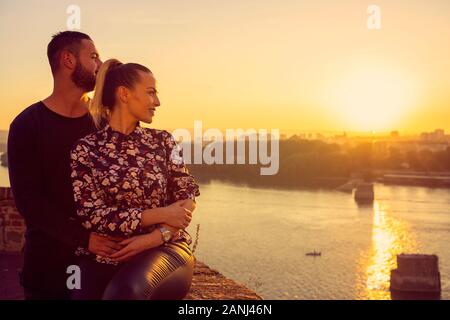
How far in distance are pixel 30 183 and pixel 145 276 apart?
2.06 feet

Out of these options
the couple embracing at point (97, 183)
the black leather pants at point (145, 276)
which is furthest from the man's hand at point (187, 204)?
the black leather pants at point (145, 276)

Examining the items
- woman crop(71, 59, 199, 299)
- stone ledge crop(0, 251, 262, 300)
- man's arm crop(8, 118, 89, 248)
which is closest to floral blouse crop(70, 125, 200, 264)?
woman crop(71, 59, 199, 299)

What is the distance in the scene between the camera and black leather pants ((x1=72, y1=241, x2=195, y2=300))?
4.57ft

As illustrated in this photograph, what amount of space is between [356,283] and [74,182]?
167ft

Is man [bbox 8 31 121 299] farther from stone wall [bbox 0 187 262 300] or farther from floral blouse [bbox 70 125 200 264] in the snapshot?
stone wall [bbox 0 187 262 300]

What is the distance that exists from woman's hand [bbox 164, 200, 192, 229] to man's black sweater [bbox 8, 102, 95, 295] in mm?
342

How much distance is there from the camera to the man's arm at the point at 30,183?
1.75m

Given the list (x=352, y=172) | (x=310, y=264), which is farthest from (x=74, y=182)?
(x=352, y=172)

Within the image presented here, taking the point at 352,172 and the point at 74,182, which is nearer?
the point at 74,182

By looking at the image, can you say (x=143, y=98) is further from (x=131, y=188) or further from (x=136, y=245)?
(x=136, y=245)

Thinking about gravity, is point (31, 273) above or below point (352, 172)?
above
